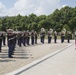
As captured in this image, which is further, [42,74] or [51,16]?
[51,16]

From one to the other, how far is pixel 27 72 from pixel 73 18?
281ft

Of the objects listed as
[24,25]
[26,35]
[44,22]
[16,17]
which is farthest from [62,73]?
[16,17]

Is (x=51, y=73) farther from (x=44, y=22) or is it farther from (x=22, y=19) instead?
(x=22, y=19)

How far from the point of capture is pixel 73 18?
9650cm

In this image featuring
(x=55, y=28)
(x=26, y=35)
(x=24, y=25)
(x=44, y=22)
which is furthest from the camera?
(x=24, y=25)

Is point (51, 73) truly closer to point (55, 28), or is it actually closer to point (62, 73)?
point (62, 73)

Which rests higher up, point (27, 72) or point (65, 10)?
point (65, 10)

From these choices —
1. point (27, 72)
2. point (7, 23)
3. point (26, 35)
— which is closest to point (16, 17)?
point (7, 23)

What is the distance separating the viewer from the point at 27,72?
465 inches

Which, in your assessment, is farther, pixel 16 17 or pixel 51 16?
pixel 16 17

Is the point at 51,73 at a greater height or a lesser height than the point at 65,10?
lesser

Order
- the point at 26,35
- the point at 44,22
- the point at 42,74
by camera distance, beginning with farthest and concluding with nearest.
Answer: the point at 44,22
the point at 26,35
the point at 42,74

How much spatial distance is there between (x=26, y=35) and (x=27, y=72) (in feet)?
72.9

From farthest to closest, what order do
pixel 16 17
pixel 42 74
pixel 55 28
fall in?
pixel 16 17, pixel 55 28, pixel 42 74
